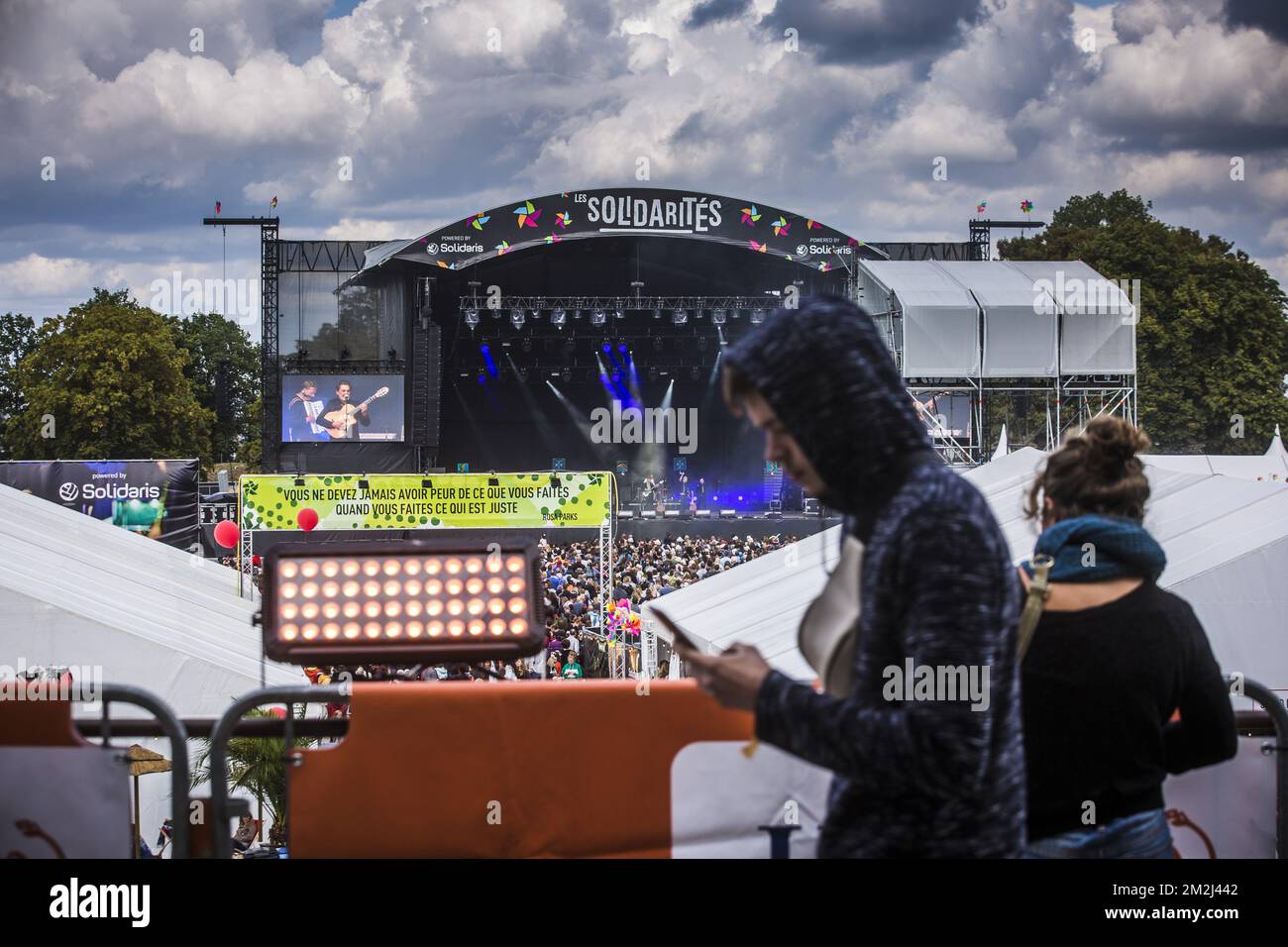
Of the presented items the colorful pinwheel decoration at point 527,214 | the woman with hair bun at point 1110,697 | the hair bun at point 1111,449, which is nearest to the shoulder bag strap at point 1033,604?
the woman with hair bun at point 1110,697

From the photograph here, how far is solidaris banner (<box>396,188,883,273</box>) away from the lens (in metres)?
31.6

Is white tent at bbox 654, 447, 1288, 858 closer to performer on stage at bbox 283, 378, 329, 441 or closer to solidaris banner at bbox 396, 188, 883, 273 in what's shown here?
solidaris banner at bbox 396, 188, 883, 273

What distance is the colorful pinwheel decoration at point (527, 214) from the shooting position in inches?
1243

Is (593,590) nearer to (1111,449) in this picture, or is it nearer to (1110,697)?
(1111,449)

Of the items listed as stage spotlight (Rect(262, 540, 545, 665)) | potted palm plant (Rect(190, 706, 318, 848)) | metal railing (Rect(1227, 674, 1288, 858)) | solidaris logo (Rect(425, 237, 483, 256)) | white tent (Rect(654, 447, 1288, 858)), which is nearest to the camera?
stage spotlight (Rect(262, 540, 545, 665))

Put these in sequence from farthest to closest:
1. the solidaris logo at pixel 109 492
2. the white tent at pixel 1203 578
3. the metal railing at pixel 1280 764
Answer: the solidaris logo at pixel 109 492 → the white tent at pixel 1203 578 → the metal railing at pixel 1280 764

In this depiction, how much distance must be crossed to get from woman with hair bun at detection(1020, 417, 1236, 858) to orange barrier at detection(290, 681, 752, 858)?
79 centimetres

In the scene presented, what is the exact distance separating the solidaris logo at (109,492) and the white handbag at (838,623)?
25691 mm

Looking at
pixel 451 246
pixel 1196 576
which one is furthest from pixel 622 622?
pixel 451 246

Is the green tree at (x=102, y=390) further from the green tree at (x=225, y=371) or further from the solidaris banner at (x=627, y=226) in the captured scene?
the solidaris banner at (x=627, y=226)

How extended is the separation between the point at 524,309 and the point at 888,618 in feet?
101

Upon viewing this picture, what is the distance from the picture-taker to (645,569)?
20.4 m

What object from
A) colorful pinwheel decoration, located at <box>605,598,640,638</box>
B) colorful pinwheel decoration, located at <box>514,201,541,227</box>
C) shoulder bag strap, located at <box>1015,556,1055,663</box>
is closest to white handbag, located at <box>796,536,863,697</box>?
shoulder bag strap, located at <box>1015,556,1055,663</box>
